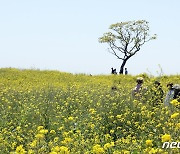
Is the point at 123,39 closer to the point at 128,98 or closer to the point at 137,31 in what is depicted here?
the point at 137,31

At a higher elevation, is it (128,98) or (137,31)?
(137,31)

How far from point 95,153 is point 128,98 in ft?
16.8

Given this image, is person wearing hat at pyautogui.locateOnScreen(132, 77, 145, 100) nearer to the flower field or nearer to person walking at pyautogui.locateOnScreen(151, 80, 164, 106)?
the flower field

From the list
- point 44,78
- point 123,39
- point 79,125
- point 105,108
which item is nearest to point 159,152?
point 79,125

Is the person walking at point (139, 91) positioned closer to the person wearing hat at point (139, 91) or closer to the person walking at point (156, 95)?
the person wearing hat at point (139, 91)

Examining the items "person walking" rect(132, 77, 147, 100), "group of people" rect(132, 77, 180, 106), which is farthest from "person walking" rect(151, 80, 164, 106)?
"person walking" rect(132, 77, 147, 100)

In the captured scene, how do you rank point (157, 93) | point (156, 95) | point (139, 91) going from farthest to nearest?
point (139, 91), point (156, 95), point (157, 93)

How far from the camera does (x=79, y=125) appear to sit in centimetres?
711

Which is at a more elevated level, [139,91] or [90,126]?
[139,91]

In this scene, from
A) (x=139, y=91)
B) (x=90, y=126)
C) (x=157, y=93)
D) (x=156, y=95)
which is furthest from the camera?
(x=139, y=91)

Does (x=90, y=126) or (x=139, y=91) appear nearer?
(x=90, y=126)

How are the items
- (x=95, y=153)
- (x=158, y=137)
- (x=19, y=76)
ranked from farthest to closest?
(x=19, y=76), (x=158, y=137), (x=95, y=153)

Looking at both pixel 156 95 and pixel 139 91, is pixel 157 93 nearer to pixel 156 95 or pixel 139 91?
pixel 156 95

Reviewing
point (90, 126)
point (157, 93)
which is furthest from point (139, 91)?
point (90, 126)
